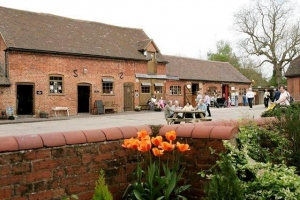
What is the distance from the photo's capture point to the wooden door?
1123 inches

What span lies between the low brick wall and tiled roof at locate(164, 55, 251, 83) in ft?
101

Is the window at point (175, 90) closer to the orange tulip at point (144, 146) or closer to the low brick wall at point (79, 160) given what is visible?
the low brick wall at point (79, 160)

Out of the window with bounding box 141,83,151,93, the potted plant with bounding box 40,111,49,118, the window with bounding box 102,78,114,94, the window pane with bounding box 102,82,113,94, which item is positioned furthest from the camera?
the window with bounding box 141,83,151,93

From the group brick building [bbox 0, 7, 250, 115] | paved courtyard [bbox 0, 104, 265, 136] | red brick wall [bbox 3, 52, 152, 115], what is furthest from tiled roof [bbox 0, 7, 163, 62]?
paved courtyard [bbox 0, 104, 265, 136]

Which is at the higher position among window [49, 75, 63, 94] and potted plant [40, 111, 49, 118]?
window [49, 75, 63, 94]

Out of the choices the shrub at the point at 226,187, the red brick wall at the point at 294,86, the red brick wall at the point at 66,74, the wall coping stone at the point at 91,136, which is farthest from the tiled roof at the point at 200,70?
the shrub at the point at 226,187

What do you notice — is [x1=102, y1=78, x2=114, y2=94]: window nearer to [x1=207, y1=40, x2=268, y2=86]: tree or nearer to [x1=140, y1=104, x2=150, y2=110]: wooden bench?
[x1=140, y1=104, x2=150, y2=110]: wooden bench

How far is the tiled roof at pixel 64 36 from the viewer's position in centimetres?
2345

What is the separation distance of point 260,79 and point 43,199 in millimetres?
63241

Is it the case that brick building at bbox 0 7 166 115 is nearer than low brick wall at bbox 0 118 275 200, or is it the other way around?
low brick wall at bbox 0 118 275 200

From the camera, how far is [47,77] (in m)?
23.6

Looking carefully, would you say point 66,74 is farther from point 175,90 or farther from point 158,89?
point 175,90

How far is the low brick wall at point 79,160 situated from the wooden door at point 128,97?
24.4 meters

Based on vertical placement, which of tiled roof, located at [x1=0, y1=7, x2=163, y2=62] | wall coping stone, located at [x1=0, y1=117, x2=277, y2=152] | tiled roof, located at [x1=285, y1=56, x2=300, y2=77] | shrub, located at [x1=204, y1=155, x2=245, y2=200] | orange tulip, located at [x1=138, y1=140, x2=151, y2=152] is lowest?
shrub, located at [x1=204, y1=155, x2=245, y2=200]
